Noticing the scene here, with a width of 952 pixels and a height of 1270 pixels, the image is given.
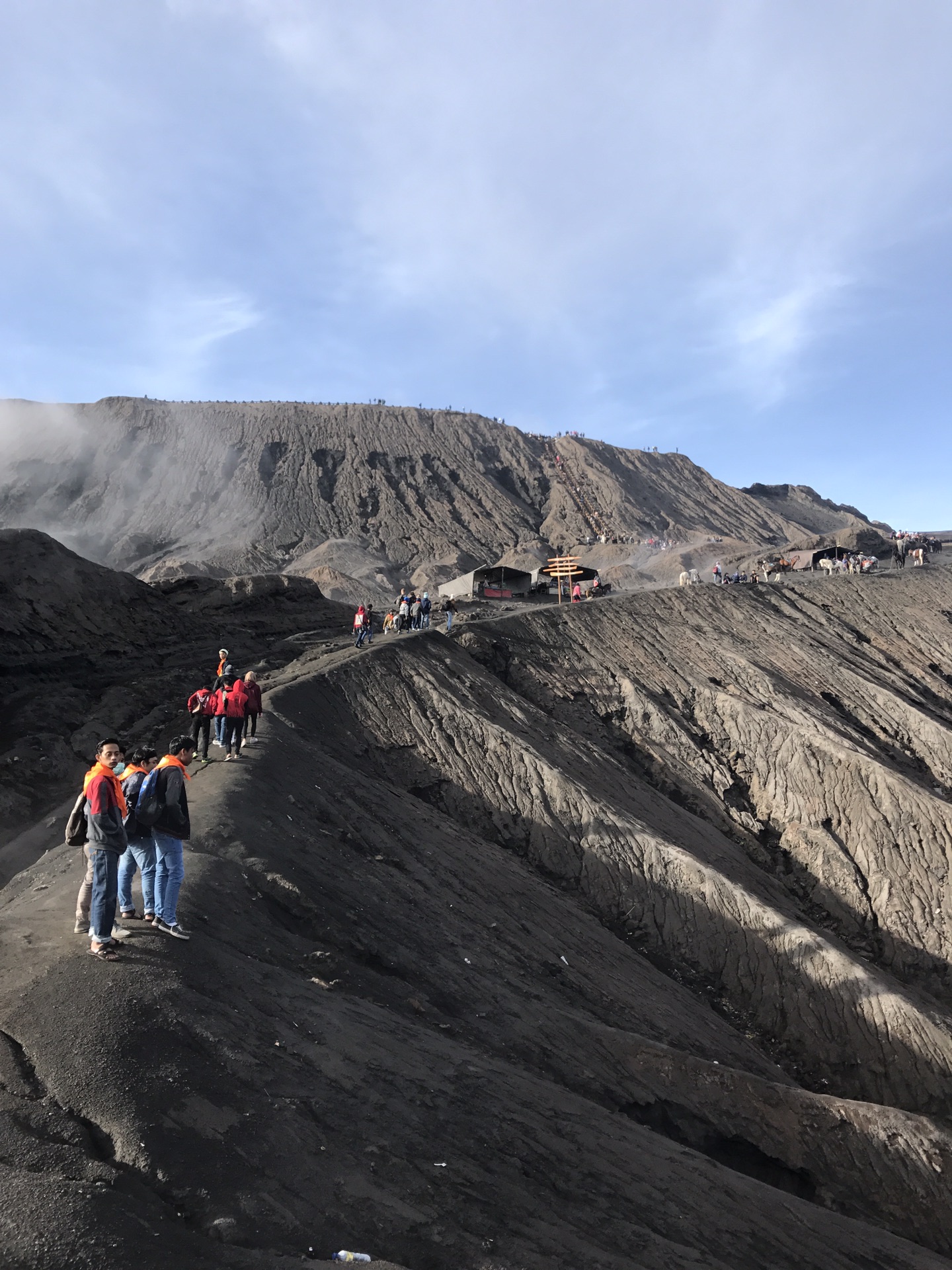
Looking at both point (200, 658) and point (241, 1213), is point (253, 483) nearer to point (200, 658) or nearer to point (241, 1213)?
point (200, 658)

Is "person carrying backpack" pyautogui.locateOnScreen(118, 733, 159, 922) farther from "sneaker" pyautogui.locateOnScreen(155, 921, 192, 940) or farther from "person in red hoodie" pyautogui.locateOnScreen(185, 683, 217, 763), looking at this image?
"person in red hoodie" pyautogui.locateOnScreen(185, 683, 217, 763)

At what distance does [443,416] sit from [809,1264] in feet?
294

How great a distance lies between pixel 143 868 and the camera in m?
6.89

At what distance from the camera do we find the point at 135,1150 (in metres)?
4.69

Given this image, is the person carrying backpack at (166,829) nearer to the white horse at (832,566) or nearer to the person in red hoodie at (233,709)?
the person in red hoodie at (233,709)

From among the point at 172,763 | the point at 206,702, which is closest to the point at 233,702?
the point at 206,702

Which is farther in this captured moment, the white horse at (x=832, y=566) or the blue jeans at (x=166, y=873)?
the white horse at (x=832, y=566)

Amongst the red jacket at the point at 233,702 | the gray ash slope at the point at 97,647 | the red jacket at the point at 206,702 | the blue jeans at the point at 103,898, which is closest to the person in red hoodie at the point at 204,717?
the red jacket at the point at 206,702

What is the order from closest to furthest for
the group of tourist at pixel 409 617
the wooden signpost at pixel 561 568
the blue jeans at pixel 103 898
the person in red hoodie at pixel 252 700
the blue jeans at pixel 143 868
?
the blue jeans at pixel 103 898, the blue jeans at pixel 143 868, the person in red hoodie at pixel 252 700, the group of tourist at pixel 409 617, the wooden signpost at pixel 561 568

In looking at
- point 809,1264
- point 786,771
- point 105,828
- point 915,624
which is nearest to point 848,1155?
point 809,1264

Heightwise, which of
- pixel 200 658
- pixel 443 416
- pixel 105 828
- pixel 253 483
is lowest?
pixel 105 828

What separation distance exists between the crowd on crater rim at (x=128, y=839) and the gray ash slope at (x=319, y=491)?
52993 mm

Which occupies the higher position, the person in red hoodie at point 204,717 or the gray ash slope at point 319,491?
the gray ash slope at point 319,491

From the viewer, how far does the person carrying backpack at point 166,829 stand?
267 inches
